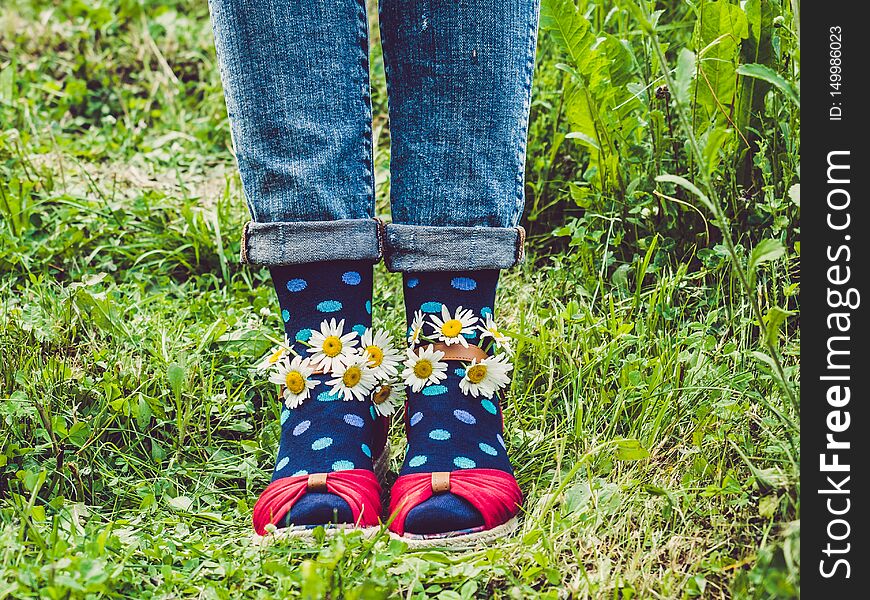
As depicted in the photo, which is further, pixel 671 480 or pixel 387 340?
pixel 387 340

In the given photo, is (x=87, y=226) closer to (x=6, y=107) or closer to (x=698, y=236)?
(x=6, y=107)

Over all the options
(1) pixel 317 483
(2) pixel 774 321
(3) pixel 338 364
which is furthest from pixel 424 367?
(2) pixel 774 321

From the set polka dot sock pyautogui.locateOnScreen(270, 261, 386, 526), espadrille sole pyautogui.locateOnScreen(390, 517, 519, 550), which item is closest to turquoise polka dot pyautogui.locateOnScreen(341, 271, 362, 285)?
polka dot sock pyautogui.locateOnScreen(270, 261, 386, 526)

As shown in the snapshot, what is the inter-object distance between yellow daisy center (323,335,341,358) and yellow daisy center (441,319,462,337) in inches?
5.4

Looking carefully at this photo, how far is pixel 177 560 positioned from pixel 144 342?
0.49 metres

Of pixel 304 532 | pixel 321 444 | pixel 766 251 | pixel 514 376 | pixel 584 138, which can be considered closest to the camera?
pixel 766 251

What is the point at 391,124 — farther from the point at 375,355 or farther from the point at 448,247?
the point at 375,355

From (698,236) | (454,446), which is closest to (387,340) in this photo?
(454,446)

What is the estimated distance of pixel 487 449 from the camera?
114 centimetres

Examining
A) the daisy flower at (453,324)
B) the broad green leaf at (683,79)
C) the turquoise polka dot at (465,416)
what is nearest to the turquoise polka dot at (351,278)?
the daisy flower at (453,324)

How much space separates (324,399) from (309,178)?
288 millimetres

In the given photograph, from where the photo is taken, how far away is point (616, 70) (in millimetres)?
1485

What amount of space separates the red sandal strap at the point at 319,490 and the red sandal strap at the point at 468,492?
0.03 m

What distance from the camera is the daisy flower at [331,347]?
3.78 ft
